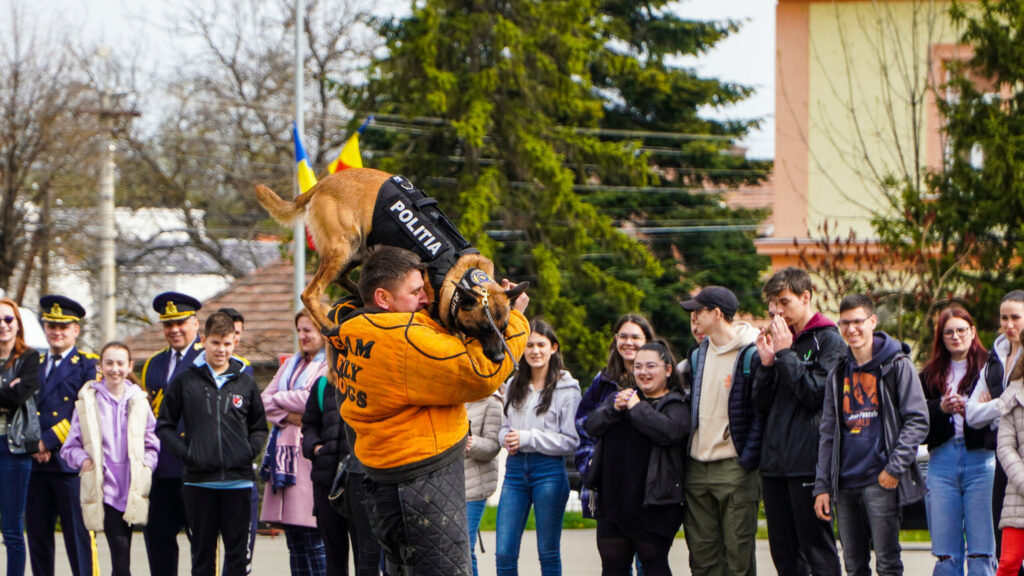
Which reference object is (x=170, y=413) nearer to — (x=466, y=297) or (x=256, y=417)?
(x=256, y=417)

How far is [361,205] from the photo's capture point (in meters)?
7.30

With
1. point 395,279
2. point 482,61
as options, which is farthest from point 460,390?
point 482,61

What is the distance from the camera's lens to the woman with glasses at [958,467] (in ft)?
24.0

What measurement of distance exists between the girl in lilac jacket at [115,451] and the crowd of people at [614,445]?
1 centimetres

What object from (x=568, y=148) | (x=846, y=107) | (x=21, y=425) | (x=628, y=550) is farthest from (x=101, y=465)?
(x=568, y=148)

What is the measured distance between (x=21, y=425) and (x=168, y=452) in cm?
126

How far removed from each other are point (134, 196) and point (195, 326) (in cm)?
2913

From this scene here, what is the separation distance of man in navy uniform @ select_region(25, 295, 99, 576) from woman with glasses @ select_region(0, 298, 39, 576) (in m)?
0.08

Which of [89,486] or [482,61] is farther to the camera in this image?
[482,61]

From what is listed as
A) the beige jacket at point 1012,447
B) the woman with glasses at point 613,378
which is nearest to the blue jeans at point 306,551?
the woman with glasses at point 613,378

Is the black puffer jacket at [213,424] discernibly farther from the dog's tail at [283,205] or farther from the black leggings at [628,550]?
the black leggings at [628,550]

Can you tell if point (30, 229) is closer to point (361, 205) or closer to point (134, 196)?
point (134, 196)

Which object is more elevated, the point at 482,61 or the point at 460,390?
the point at 482,61

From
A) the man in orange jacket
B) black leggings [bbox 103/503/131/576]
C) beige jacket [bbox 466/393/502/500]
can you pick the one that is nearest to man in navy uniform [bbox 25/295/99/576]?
black leggings [bbox 103/503/131/576]
